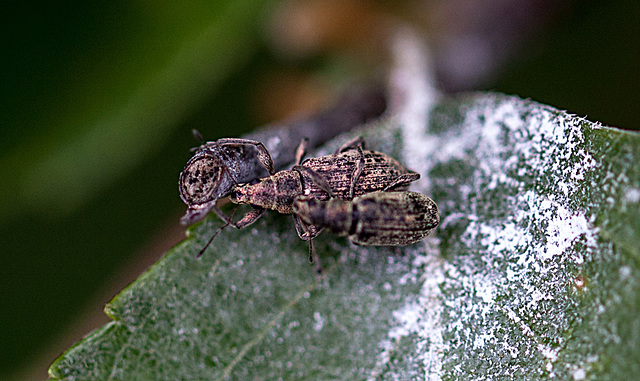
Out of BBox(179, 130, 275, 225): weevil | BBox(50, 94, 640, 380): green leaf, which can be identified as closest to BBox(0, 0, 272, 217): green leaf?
BBox(179, 130, 275, 225): weevil

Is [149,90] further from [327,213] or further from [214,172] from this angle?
[327,213]

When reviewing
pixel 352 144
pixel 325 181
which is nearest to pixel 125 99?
pixel 325 181

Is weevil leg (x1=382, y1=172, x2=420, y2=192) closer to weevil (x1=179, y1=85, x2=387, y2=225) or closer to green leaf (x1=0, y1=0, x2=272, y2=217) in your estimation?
weevil (x1=179, y1=85, x2=387, y2=225)


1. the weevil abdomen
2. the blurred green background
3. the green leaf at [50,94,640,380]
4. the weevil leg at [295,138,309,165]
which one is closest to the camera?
the green leaf at [50,94,640,380]

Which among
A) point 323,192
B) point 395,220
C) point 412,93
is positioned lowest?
point 395,220

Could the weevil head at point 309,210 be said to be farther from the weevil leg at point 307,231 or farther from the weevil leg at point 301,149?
the weevil leg at point 301,149
